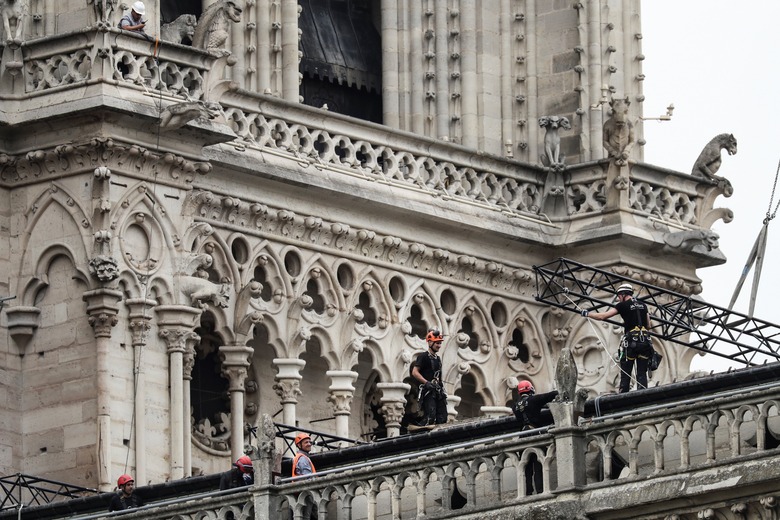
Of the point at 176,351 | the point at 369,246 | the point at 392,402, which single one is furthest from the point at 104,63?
the point at 392,402

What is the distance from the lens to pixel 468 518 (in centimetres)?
4575

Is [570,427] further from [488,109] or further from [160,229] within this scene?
[488,109]

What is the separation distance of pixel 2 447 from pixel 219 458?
412cm

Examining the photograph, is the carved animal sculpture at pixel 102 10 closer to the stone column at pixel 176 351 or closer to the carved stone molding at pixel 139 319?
the carved stone molding at pixel 139 319

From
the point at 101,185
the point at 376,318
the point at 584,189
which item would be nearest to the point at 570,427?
the point at 101,185

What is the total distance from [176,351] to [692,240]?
11642 mm

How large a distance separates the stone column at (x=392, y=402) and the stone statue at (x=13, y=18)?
8.01 m

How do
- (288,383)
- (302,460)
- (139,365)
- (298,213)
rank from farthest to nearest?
(298,213), (288,383), (139,365), (302,460)

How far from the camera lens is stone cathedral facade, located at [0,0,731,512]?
5459cm

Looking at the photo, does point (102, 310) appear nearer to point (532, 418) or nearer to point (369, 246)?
point (369, 246)

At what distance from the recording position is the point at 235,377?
188ft

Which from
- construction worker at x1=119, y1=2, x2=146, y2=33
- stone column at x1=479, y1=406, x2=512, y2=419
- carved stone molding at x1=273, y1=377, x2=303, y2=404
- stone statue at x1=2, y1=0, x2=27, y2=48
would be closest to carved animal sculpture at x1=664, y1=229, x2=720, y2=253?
stone column at x1=479, y1=406, x2=512, y2=419

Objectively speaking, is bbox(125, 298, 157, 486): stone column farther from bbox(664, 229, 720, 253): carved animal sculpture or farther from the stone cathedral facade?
bbox(664, 229, 720, 253): carved animal sculpture

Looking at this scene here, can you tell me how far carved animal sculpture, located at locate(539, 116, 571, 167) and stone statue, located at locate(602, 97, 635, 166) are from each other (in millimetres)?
916
